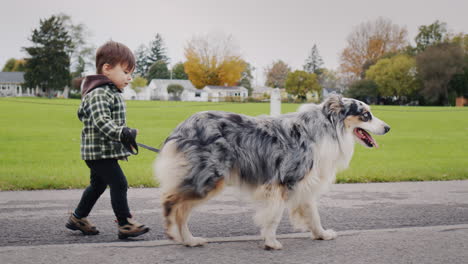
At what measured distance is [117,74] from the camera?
4.69 metres

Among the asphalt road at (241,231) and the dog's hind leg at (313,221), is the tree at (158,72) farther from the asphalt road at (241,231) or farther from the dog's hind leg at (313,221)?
the dog's hind leg at (313,221)

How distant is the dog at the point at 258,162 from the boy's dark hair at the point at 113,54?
1.03m

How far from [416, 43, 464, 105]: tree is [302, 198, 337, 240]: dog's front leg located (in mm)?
70955

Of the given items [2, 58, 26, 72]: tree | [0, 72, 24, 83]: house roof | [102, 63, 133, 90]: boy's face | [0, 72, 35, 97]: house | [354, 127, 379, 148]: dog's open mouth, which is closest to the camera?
[102, 63, 133, 90]: boy's face

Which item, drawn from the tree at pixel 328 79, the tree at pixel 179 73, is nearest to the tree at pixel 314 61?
the tree at pixel 328 79

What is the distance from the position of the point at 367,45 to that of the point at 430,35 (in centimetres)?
1199

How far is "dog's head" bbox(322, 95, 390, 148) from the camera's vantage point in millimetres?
4820

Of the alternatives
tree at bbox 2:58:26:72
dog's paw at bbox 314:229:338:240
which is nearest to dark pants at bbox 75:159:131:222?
dog's paw at bbox 314:229:338:240

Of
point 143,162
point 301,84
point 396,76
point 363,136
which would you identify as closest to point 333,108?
point 363,136

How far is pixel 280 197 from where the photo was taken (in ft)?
14.6

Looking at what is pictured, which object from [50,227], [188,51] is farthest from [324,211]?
Answer: [188,51]

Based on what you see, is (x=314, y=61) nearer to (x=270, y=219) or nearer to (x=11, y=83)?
(x=11, y=83)

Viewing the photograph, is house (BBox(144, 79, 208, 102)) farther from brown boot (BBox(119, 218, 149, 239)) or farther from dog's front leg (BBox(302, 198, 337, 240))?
dog's front leg (BBox(302, 198, 337, 240))

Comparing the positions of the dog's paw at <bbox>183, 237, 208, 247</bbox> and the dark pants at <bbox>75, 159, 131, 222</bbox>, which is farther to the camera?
the dark pants at <bbox>75, 159, 131, 222</bbox>
